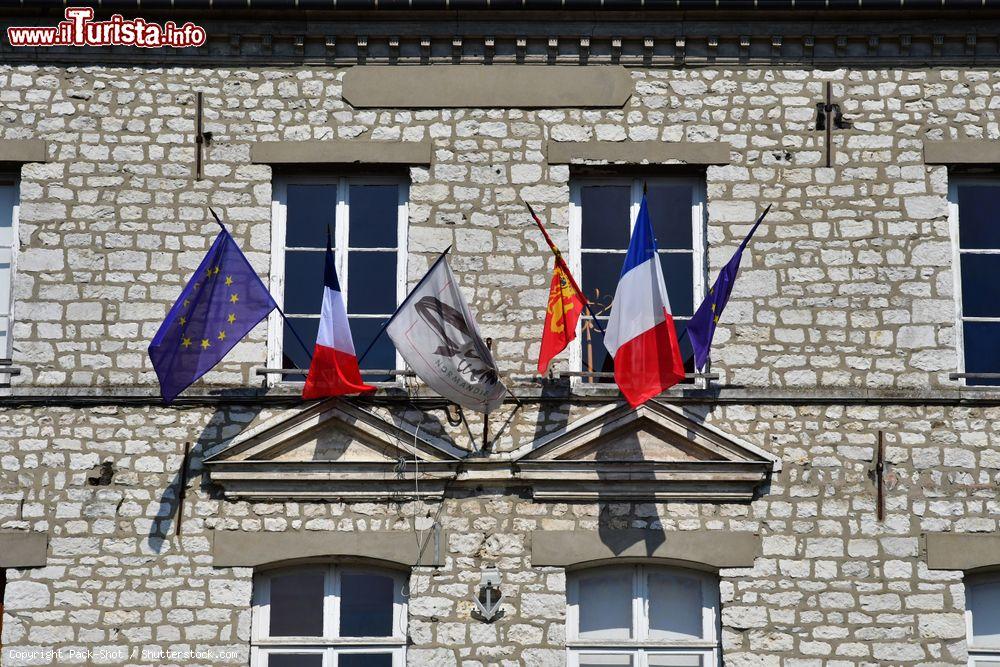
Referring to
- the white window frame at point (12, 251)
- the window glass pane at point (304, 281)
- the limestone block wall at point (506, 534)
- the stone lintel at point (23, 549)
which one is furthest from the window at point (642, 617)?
the white window frame at point (12, 251)

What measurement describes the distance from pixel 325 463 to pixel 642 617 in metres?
2.41

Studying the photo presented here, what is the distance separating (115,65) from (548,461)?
14.3 feet

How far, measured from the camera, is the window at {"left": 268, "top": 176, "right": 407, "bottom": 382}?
1243 centimetres

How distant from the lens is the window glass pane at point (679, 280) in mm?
12500

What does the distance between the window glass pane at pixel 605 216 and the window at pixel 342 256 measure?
1324 mm

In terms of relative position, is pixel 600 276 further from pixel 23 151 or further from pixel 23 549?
pixel 23 549

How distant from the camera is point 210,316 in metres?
11.8

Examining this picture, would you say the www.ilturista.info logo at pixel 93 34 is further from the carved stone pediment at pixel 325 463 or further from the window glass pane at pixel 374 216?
the carved stone pediment at pixel 325 463

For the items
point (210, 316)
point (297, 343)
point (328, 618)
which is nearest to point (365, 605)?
point (328, 618)

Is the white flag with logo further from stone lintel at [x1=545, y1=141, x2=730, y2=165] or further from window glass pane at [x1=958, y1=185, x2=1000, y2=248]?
window glass pane at [x1=958, y1=185, x2=1000, y2=248]

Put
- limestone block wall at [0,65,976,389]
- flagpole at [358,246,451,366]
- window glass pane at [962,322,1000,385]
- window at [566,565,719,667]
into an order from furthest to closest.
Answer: window glass pane at [962,322,1000,385] < limestone block wall at [0,65,976,389] < window at [566,565,719,667] < flagpole at [358,246,451,366]

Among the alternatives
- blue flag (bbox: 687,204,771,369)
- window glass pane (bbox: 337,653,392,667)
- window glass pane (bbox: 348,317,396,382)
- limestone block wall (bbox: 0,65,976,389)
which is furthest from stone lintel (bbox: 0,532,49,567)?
blue flag (bbox: 687,204,771,369)

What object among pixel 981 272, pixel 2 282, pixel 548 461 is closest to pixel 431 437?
pixel 548 461

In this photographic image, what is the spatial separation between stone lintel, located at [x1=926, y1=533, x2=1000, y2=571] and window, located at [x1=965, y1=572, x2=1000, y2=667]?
216 millimetres
